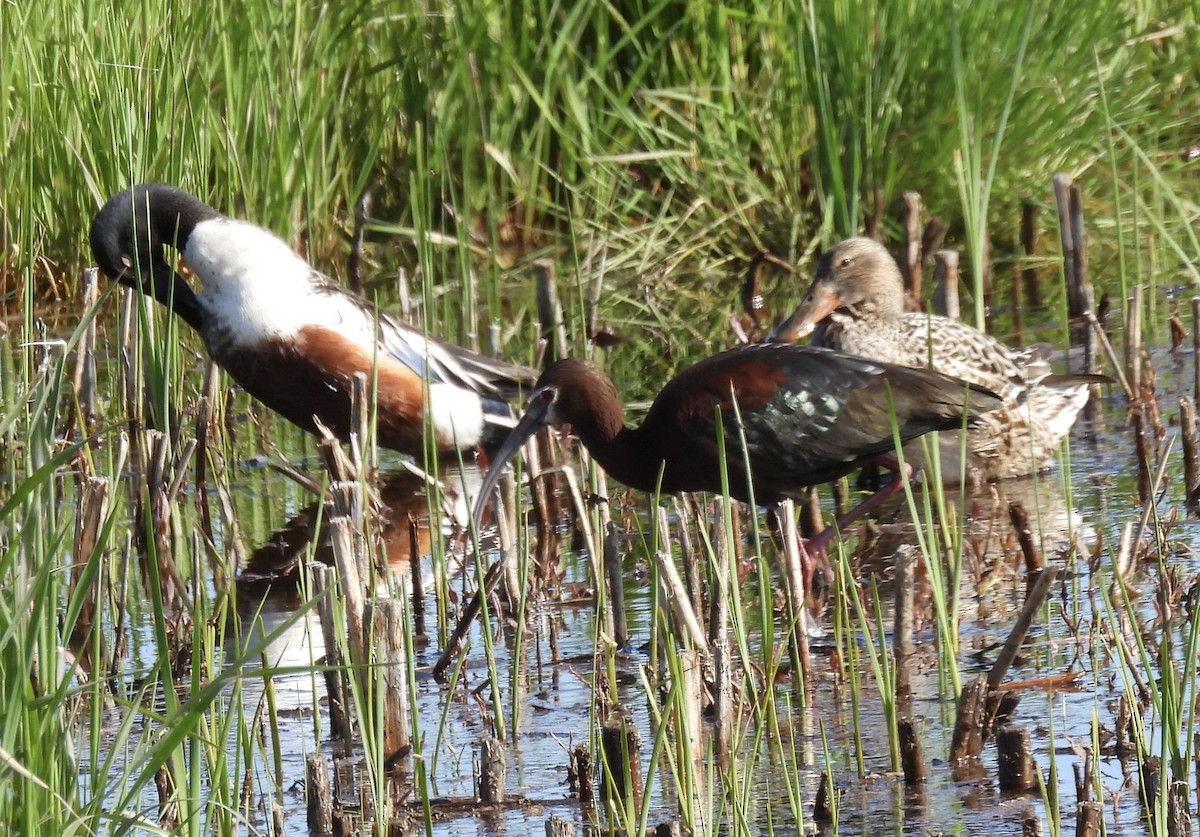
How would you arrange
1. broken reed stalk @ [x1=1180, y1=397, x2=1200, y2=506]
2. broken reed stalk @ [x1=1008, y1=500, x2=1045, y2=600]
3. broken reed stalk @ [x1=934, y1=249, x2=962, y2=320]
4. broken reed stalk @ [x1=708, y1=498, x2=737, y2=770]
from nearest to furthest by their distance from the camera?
broken reed stalk @ [x1=708, y1=498, x2=737, y2=770] → broken reed stalk @ [x1=1008, y1=500, x2=1045, y2=600] → broken reed stalk @ [x1=1180, y1=397, x2=1200, y2=506] → broken reed stalk @ [x1=934, y1=249, x2=962, y2=320]

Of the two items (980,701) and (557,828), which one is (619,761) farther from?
(980,701)

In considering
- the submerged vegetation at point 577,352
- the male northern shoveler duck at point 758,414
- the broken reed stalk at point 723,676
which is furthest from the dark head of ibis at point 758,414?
the broken reed stalk at point 723,676

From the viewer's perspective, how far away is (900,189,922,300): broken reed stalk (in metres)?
8.24

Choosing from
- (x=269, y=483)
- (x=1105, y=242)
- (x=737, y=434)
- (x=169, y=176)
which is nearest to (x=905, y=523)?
(x=737, y=434)

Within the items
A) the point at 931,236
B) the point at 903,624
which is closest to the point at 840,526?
the point at 903,624

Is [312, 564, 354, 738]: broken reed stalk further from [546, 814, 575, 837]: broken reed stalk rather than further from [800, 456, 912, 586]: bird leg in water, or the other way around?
[800, 456, 912, 586]: bird leg in water

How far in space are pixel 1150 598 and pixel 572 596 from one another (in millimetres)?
1509

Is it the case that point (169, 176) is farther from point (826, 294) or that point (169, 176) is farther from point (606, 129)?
point (606, 129)

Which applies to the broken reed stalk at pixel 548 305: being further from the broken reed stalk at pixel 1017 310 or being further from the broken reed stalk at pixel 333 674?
the broken reed stalk at pixel 333 674

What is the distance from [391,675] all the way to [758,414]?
173cm

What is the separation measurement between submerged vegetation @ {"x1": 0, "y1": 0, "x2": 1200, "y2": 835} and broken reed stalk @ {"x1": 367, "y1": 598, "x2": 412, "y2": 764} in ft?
0.07

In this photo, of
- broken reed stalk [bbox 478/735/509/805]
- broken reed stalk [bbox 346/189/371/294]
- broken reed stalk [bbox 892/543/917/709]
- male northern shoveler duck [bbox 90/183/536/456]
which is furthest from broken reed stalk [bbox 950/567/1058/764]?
broken reed stalk [bbox 346/189/371/294]

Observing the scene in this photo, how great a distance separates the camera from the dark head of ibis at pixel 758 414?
5.27 meters

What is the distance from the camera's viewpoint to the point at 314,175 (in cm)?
898
